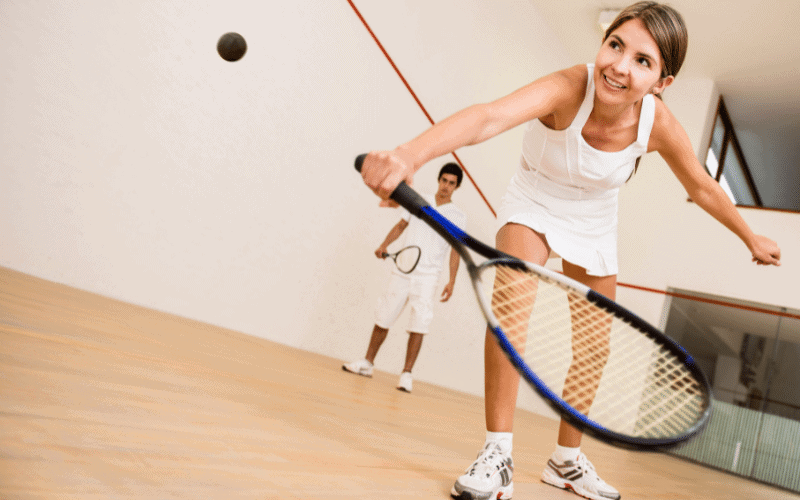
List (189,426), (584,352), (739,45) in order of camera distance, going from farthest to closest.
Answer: (739,45) < (584,352) < (189,426)

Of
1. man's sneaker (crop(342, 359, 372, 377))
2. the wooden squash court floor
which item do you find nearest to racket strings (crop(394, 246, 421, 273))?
man's sneaker (crop(342, 359, 372, 377))

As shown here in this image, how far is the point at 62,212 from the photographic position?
7.55 ft

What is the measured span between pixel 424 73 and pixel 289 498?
309cm

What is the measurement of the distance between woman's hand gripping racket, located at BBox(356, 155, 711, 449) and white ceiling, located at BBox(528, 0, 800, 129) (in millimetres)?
Answer: 3430

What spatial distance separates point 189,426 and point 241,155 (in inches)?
78.9

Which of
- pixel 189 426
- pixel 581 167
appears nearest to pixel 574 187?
pixel 581 167

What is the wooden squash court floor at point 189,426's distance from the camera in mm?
645

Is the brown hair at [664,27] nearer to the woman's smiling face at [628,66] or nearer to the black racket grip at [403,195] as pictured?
the woman's smiling face at [628,66]

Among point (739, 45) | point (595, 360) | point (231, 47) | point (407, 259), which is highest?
point (739, 45)

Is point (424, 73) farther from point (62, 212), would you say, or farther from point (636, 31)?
point (636, 31)

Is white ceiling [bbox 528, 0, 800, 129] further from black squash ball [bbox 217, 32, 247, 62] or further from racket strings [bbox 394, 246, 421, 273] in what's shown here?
black squash ball [bbox 217, 32, 247, 62]

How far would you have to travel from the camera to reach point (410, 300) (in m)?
2.88

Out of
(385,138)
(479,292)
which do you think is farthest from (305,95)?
(479,292)

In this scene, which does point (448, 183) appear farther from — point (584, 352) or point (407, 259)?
point (584, 352)
